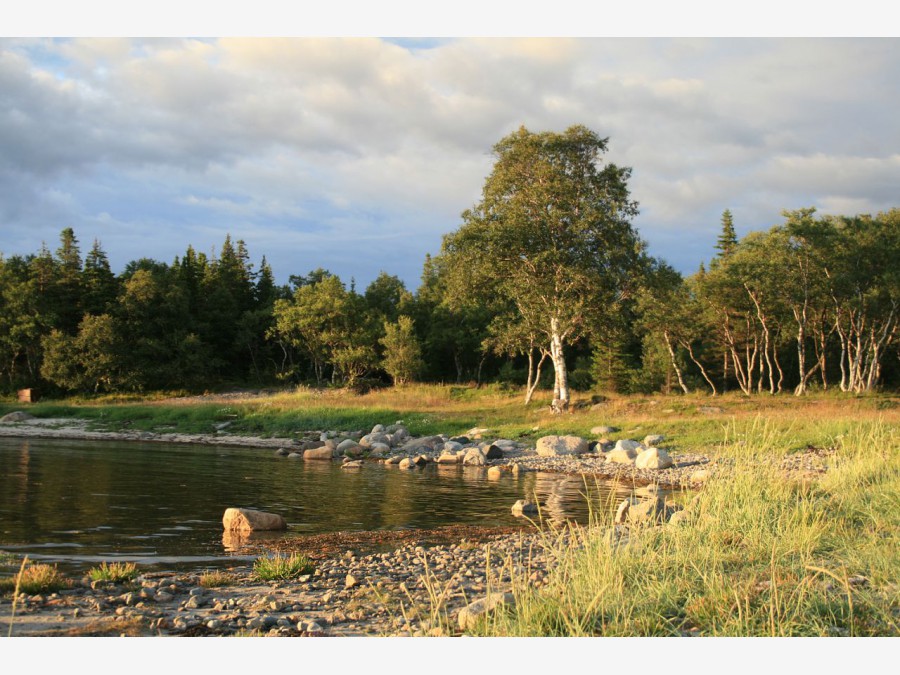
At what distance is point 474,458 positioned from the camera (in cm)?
2505

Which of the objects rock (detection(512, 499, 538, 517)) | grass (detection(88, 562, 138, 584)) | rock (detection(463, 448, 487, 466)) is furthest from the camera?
rock (detection(463, 448, 487, 466))

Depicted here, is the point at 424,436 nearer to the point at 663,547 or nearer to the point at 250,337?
the point at 663,547

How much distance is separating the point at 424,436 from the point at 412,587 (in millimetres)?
23107

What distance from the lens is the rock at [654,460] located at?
21280 mm

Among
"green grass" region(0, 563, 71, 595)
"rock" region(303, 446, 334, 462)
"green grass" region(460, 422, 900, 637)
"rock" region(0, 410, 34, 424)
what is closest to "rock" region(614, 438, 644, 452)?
"rock" region(303, 446, 334, 462)

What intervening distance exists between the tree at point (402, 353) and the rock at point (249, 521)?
41433 millimetres

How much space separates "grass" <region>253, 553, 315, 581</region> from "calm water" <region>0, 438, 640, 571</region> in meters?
1.13

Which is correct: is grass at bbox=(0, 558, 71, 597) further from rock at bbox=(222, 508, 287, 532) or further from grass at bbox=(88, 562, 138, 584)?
rock at bbox=(222, 508, 287, 532)

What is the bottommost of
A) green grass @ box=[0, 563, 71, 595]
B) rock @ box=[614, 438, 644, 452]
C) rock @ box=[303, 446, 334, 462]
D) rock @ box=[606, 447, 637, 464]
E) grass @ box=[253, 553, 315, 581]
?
rock @ box=[303, 446, 334, 462]

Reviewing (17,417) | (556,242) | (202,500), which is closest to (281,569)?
(202,500)

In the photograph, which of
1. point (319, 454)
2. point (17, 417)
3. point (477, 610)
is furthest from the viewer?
point (17, 417)

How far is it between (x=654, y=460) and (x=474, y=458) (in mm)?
6415

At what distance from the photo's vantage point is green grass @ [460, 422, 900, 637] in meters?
5.41

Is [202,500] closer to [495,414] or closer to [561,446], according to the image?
[561,446]
